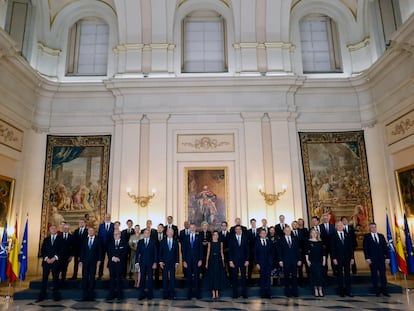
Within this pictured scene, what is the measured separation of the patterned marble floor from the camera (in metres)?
6.58

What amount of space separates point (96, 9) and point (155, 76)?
3801mm

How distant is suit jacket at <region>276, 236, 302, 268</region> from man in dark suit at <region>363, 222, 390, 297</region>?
152cm

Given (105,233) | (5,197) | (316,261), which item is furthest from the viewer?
(5,197)

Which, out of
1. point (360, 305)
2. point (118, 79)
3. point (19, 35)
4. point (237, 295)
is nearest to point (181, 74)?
point (118, 79)

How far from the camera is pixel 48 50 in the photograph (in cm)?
1270

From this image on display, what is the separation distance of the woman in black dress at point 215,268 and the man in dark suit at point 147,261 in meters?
1.18

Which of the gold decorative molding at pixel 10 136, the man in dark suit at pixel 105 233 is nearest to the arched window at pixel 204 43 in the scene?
the gold decorative molding at pixel 10 136

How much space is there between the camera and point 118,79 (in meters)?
11.7

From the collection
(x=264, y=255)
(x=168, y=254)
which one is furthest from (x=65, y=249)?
(x=264, y=255)

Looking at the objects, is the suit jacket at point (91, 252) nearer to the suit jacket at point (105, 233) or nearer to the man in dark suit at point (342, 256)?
the suit jacket at point (105, 233)

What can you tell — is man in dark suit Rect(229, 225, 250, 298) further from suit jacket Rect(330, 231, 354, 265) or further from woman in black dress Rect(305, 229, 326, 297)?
suit jacket Rect(330, 231, 354, 265)

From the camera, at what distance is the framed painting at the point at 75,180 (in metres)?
11.2

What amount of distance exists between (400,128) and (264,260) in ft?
19.8

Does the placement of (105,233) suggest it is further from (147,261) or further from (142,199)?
(142,199)
